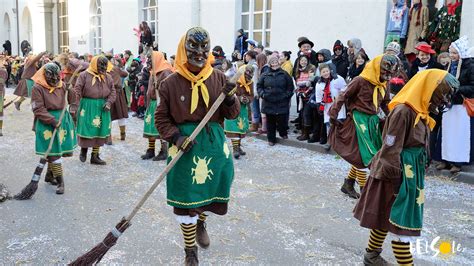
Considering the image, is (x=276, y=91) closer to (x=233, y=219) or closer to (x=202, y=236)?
(x=233, y=219)

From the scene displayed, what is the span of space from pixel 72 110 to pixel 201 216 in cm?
334

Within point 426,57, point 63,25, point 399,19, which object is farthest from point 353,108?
point 63,25

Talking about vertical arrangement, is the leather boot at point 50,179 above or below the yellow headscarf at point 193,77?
below

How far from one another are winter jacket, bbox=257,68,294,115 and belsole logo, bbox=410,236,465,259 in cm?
527

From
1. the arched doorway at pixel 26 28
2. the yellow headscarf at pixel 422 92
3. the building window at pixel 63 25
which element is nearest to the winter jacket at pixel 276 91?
the yellow headscarf at pixel 422 92

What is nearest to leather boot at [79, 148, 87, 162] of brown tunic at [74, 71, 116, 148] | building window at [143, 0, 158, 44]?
brown tunic at [74, 71, 116, 148]

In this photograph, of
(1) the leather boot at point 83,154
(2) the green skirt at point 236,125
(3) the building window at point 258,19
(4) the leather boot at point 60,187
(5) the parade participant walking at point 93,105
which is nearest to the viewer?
(4) the leather boot at point 60,187

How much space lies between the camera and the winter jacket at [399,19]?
920cm

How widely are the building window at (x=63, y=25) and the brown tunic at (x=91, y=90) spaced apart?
18574mm

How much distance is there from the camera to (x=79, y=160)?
8.36 metres

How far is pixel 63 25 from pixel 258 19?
15.4 m

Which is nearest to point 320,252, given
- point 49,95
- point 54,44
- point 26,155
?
point 49,95

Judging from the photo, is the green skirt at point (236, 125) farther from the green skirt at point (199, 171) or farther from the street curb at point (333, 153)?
the green skirt at point (199, 171)

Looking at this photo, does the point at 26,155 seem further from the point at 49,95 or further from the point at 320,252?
the point at 320,252
